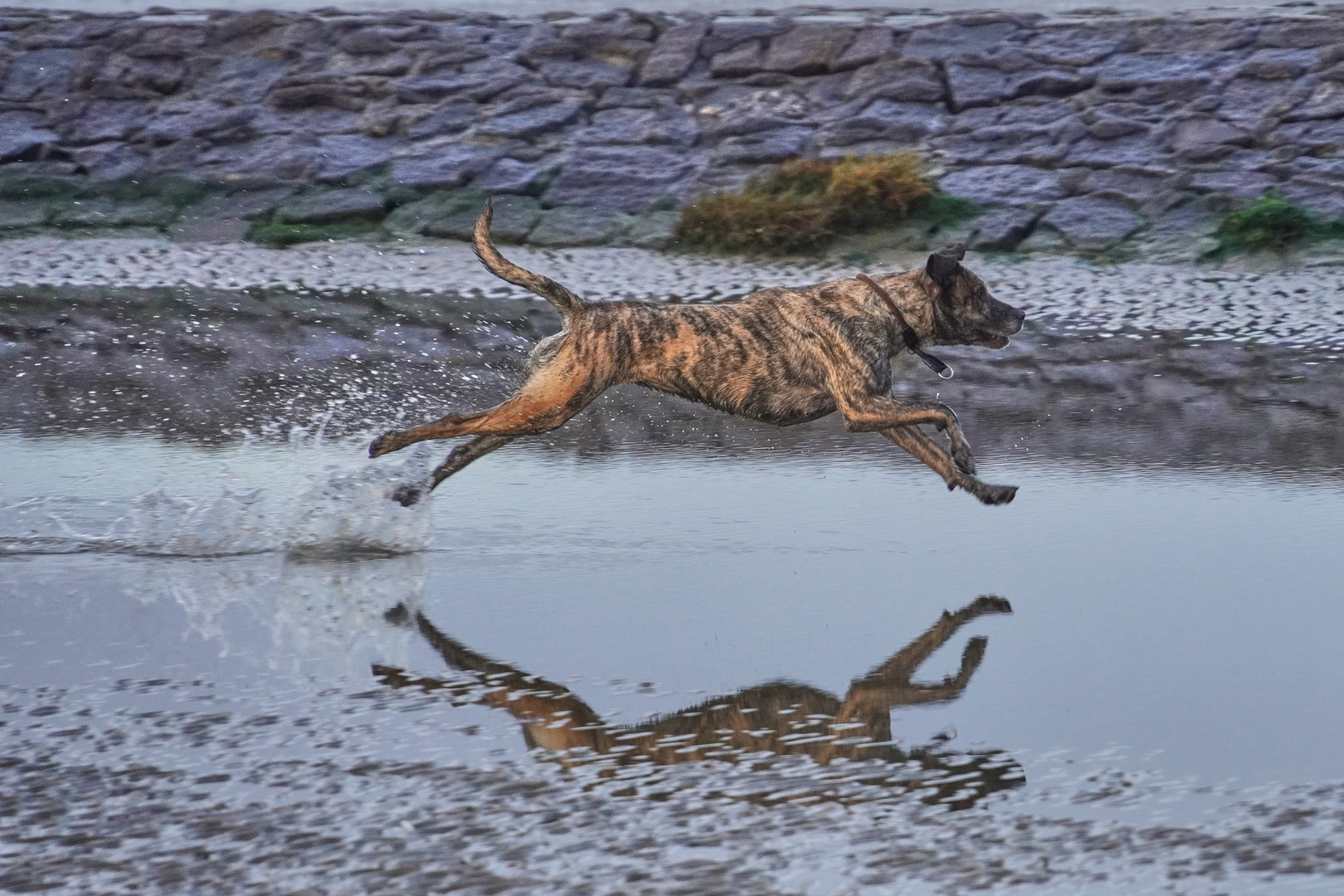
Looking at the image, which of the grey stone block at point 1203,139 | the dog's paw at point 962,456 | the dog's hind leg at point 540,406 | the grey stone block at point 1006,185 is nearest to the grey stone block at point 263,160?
the grey stone block at point 1006,185

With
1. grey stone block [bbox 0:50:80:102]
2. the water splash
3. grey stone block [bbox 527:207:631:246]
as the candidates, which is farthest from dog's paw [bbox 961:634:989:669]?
grey stone block [bbox 0:50:80:102]

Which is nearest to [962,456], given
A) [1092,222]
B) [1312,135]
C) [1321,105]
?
[1092,222]

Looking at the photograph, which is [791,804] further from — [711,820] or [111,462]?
[111,462]

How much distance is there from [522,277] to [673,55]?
9.53m

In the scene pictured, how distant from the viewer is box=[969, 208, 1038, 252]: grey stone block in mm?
14148

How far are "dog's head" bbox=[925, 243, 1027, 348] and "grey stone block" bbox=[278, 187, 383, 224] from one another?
8330 mm

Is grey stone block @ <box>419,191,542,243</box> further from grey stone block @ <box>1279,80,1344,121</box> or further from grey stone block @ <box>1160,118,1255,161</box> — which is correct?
grey stone block @ <box>1279,80,1344,121</box>

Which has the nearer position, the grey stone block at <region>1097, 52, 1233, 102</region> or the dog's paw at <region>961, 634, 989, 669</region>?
the dog's paw at <region>961, 634, 989, 669</region>

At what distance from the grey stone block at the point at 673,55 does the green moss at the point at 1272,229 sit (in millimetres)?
4937

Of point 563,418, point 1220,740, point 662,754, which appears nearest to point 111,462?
point 563,418

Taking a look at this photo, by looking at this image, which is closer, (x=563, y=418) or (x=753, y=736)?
(x=753, y=736)

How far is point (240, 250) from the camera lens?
586 inches

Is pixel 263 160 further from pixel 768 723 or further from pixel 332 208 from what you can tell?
pixel 768 723

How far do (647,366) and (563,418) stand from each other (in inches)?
15.0
